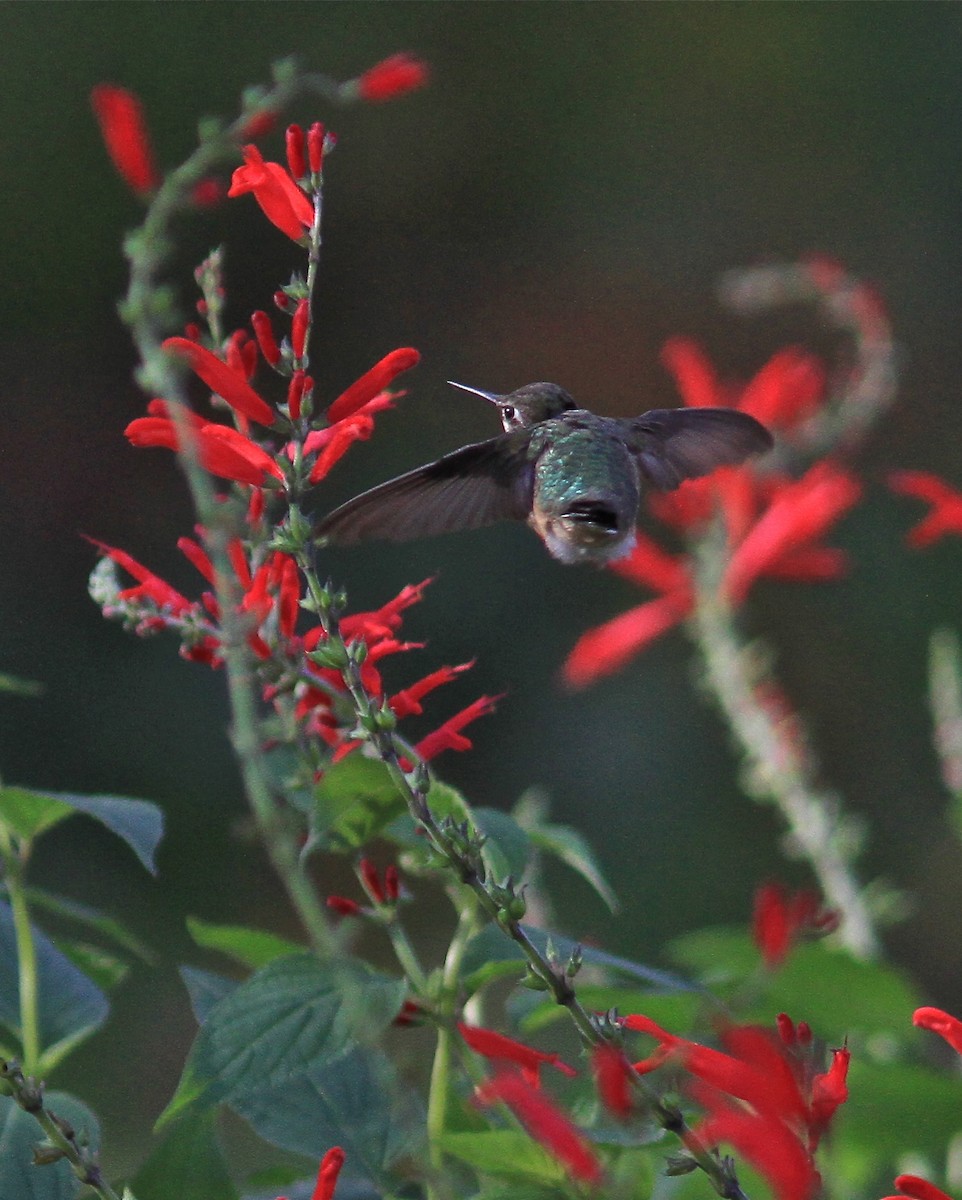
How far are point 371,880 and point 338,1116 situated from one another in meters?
0.11

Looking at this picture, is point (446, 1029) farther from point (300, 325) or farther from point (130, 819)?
point (300, 325)

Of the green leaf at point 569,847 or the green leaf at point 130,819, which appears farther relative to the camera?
the green leaf at point 569,847

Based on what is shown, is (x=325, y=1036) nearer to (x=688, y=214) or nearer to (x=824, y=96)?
(x=688, y=214)

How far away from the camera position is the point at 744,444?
1229 millimetres

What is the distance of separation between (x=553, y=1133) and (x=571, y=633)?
316cm

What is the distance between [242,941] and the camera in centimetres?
86

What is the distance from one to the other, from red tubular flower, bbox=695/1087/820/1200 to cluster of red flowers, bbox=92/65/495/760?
0.82ft

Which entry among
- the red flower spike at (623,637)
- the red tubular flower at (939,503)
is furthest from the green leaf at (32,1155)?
the red flower spike at (623,637)

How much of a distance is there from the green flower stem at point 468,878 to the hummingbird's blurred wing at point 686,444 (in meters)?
0.56

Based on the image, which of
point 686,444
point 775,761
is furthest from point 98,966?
point 775,761

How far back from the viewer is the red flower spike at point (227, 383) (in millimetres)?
773

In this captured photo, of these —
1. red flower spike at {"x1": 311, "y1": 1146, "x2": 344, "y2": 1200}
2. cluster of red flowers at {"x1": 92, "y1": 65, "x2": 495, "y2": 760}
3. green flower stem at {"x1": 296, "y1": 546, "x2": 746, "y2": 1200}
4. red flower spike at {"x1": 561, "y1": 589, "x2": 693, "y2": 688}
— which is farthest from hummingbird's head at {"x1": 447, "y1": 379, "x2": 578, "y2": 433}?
red flower spike at {"x1": 561, "y1": 589, "x2": 693, "y2": 688}

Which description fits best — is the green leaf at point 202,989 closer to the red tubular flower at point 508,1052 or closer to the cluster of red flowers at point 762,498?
the red tubular flower at point 508,1052

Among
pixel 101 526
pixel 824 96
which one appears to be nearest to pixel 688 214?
pixel 824 96
